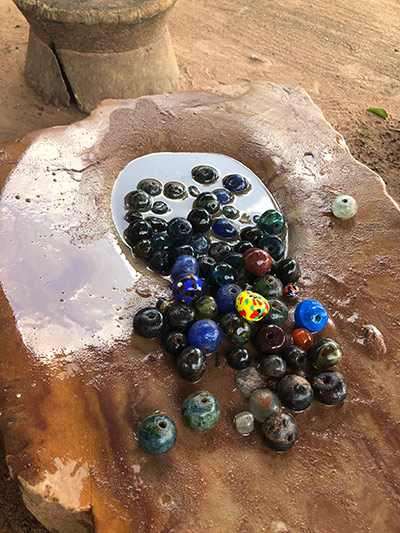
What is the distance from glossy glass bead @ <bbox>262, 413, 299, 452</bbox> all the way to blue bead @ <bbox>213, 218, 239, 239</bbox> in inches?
43.8

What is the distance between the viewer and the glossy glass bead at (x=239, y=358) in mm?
2393

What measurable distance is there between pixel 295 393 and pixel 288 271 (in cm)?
68

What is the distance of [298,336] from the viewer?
251 cm

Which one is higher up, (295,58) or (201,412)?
(201,412)

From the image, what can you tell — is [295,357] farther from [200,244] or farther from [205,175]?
[205,175]

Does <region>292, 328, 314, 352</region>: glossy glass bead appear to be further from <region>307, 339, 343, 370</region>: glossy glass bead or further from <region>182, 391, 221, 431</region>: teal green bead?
<region>182, 391, 221, 431</region>: teal green bead

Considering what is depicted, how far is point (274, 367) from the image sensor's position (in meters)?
2.37

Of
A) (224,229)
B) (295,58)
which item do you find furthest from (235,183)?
(295,58)

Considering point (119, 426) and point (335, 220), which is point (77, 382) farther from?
point (335, 220)

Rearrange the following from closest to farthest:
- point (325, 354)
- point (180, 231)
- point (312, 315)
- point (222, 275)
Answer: point (325, 354)
point (312, 315)
point (222, 275)
point (180, 231)

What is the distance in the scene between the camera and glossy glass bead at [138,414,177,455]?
2066 millimetres

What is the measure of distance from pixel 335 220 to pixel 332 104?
310 centimetres

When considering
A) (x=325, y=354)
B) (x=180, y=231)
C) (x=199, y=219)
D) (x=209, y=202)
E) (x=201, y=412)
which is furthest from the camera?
(x=209, y=202)

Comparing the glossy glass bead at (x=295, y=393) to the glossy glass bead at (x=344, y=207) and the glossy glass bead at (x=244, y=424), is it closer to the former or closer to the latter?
the glossy glass bead at (x=244, y=424)
